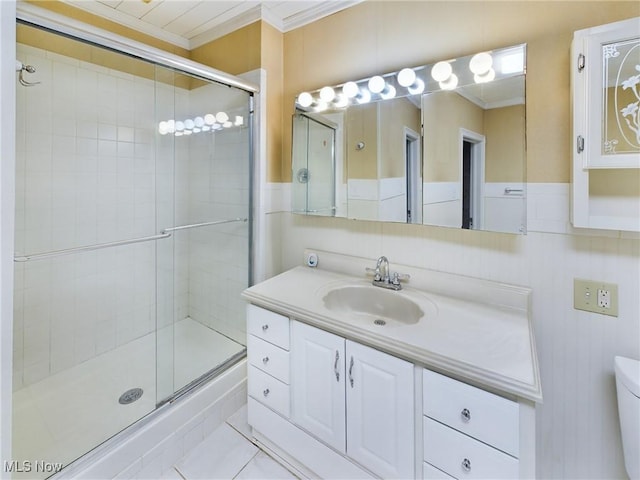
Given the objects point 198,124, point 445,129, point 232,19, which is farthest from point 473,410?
point 232,19

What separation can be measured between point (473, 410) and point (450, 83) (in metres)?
1.29

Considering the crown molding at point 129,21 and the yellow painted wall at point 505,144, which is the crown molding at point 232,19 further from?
the yellow painted wall at point 505,144

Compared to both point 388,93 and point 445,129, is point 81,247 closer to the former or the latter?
point 388,93

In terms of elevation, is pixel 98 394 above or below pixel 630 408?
below

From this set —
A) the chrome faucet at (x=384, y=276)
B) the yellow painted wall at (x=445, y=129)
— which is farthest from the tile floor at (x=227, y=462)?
the yellow painted wall at (x=445, y=129)

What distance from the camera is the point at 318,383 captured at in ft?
4.17

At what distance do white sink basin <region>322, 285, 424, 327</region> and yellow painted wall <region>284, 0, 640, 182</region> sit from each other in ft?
2.41

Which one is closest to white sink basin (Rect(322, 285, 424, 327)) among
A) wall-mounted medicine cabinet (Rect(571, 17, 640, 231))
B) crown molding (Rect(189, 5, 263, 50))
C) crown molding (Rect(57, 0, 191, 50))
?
wall-mounted medicine cabinet (Rect(571, 17, 640, 231))

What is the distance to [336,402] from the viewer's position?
1.22 m

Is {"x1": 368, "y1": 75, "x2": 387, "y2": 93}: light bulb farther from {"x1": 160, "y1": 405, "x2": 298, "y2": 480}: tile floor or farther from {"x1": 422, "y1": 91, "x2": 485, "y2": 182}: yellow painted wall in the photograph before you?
{"x1": 160, "y1": 405, "x2": 298, "y2": 480}: tile floor

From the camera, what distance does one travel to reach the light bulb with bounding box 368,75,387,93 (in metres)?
1.53

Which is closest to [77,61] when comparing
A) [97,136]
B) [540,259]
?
[97,136]

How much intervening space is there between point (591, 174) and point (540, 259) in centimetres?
35

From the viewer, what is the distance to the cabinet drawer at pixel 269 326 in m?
1.37
